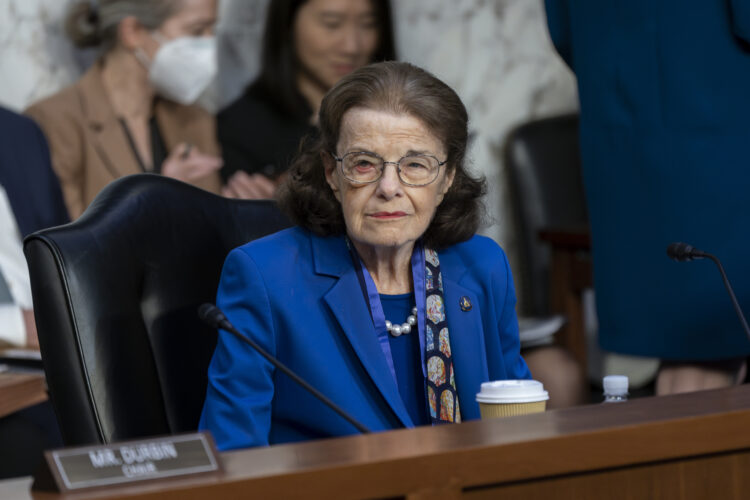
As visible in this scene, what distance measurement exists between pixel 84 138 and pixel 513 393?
8.84 feet

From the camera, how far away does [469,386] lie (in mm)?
1580

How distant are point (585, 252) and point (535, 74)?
104 centimetres

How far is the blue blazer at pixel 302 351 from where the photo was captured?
139 centimetres

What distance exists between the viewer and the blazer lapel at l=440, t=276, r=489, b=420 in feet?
5.18

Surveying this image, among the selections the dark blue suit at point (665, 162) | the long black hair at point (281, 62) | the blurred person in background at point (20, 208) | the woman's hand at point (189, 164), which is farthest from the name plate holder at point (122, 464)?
the long black hair at point (281, 62)

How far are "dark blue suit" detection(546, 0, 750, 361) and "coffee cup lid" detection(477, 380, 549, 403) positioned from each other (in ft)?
3.37

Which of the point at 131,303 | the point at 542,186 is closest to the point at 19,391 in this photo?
the point at 131,303

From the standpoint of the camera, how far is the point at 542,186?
4.21 meters

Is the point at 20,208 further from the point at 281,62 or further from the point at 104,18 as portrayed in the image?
the point at 281,62

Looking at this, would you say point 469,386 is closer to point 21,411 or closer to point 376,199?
point 376,199

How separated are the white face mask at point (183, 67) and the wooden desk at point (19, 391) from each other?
195 cm

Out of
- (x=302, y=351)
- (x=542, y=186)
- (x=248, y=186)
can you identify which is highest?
(x=302, y=351)

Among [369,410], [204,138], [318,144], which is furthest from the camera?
[204,138]

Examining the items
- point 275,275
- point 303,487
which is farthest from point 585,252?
point 303,487
